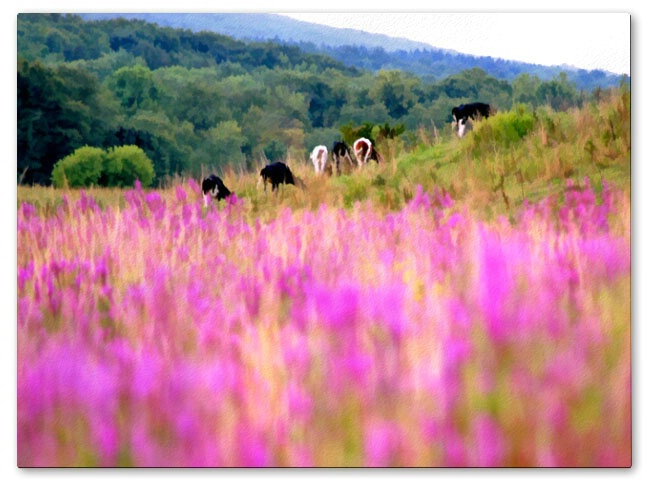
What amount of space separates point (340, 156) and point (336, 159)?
0.10ft

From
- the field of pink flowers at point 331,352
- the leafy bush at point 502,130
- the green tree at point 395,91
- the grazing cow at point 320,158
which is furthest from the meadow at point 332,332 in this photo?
the green tree at point 395,91

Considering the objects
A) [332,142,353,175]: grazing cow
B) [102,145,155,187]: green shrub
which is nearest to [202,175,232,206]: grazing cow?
[102,145,155,187]: green shrub

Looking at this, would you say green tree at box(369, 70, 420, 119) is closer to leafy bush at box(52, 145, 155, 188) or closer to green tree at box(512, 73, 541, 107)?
green tree at box(512, 73, 541, 107)

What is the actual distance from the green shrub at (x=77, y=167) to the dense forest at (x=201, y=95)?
0.03 metres

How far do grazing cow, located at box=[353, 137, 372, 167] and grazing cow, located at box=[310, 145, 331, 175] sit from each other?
0.14 m

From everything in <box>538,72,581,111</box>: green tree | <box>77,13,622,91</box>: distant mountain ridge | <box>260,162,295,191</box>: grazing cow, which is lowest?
<box>260,162,295,191</box>: grazing cow

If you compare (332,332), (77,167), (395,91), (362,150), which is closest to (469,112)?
(395,91)

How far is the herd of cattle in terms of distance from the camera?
3.51 m

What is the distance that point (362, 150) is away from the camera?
3656 millimetres

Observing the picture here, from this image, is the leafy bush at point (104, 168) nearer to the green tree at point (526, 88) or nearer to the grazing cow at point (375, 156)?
the grazing cow at point (375, 156)

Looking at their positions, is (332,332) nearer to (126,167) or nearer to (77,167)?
(126,167)

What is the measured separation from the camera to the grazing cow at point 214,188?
11.5 ft

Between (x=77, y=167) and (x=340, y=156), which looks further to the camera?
(x=340, y=156)
